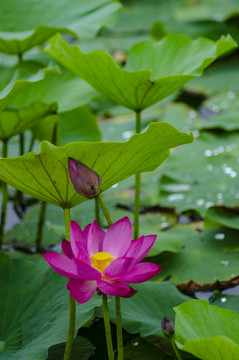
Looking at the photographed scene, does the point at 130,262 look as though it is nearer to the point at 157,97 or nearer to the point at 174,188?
the point at 157,97

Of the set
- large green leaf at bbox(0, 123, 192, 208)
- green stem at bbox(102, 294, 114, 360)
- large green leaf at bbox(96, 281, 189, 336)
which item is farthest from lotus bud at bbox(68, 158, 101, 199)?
large green leaf at bbox(96, 281, 189, 336)

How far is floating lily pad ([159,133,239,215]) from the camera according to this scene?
1654mm

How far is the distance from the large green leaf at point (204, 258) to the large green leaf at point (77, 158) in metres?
0.47

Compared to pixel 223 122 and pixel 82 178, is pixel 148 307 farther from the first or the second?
pixel 223 122

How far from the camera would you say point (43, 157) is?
2.79ft

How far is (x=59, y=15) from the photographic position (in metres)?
1.71

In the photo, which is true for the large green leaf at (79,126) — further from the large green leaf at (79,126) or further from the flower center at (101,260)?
the flower center at (101,260)

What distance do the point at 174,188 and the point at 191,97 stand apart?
1.01m

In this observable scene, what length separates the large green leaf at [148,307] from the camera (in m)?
1.00

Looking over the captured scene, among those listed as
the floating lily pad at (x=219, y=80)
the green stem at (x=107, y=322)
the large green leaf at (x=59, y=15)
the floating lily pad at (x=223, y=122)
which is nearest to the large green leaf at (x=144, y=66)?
the large green leaf at (x=59, y=15)

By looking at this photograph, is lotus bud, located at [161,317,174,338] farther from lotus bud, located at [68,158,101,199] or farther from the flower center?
lotus bud, located at [68,158,101,199]

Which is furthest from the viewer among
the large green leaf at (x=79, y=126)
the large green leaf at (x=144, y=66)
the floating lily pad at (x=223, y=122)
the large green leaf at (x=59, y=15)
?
the floating lily pad at (x=223, y=122)

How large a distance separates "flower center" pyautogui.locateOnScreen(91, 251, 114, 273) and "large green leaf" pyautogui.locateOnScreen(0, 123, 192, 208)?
0.47ft

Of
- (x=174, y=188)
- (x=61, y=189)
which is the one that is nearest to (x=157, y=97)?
(x=61, y=189)
